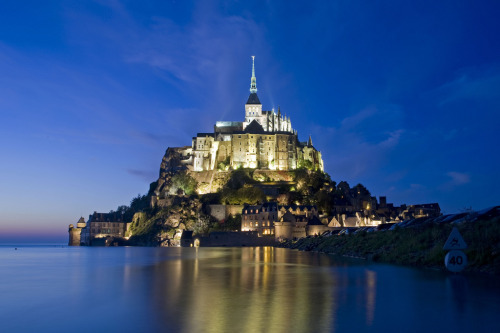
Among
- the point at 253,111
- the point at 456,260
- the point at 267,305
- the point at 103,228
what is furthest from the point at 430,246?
the point at 253,111

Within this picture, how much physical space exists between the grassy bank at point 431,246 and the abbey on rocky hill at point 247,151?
66250 mm

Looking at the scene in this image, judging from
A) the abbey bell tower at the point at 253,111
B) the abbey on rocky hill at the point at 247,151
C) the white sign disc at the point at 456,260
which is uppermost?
the abbey bell tower at the point at 253,111

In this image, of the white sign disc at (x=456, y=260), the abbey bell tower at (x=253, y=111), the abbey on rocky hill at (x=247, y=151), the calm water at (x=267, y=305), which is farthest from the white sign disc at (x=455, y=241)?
the abbey bell tower at (x=253, y=111)

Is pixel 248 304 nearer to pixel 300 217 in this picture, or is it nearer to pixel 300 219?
pixel 300 219

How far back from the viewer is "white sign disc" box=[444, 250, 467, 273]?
640 inches

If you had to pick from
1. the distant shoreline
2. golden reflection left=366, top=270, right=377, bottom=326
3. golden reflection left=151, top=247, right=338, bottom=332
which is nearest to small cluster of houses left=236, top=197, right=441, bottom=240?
the distant shoreline

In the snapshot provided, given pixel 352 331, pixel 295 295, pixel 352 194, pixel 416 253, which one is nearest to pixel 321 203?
pixel 352 194

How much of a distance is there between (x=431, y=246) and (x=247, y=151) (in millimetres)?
82528

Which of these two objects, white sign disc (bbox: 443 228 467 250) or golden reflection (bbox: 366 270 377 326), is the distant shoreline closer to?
white sign disc (bbox: 443 228 467 250)

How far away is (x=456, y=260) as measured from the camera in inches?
644

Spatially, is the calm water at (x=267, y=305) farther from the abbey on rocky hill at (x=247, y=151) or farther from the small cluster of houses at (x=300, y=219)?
the abbey on rocky hill at (x=247, y=151)

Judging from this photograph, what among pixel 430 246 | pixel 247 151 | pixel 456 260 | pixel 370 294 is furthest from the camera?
pixel 247 151

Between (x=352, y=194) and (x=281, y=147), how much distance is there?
21.7 meters

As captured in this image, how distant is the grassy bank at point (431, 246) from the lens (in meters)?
17.5
